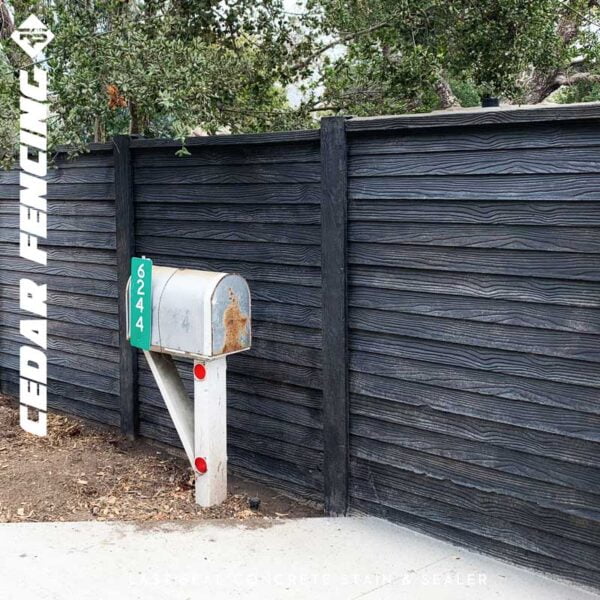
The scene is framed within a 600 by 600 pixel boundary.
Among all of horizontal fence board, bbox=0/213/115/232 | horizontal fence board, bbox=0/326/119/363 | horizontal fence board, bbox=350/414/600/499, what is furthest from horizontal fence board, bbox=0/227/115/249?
horizontal fence board, bbox=350/414/600/499

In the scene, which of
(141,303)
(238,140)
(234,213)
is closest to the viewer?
(141,303)

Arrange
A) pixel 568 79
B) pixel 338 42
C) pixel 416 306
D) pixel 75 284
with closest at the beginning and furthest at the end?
pixel 416 306, pixel 75 284, pixel 338 42, pixel 568 79

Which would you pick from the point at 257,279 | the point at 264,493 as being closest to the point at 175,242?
the point at 257,279

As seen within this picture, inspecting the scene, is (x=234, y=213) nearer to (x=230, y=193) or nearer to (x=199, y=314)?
(x=230, y=193)

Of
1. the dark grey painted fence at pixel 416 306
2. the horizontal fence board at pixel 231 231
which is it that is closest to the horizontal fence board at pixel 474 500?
the dark grey painted fence at pixel 416 306

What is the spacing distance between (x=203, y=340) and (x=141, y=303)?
46 cm

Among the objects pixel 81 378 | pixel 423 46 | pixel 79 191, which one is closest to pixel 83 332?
pixel 81 378

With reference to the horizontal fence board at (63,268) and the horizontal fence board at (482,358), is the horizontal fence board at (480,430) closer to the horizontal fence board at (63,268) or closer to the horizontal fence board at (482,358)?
the horizontal fence board at (482,358)

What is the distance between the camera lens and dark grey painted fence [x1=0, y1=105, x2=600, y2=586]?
3.50 metres

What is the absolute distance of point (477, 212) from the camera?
3738 millimetres

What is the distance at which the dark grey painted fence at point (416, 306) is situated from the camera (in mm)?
3496

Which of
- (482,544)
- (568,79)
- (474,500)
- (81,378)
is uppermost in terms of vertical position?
(568,79)

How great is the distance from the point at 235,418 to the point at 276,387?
1.34ft

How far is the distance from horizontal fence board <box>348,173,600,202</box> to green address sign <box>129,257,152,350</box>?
111 cm
